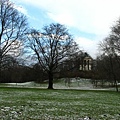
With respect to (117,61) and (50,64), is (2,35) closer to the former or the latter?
(50,64)

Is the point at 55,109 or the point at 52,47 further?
the point at 52,47

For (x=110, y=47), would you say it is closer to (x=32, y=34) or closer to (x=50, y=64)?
(x=50, y=64)

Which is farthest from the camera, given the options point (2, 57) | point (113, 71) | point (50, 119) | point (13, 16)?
point (113, 71)

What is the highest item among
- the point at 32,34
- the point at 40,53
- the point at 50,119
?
the point at 32,34

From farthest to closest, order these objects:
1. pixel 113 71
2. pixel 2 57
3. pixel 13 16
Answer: pixel 113 71
pixel 13 16
pixel 2 57

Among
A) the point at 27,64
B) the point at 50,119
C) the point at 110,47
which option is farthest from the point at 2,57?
the point at 50,119

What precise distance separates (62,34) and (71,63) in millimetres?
6134

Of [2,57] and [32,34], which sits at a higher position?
[32,34]

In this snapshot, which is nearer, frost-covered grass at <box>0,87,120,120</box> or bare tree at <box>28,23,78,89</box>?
frost-covered grass at <box>0,87,120,120</box>

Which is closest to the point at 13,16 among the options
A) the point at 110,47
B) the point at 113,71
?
the point at 110,47

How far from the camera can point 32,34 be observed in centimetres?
4962

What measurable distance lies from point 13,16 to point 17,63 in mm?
8646

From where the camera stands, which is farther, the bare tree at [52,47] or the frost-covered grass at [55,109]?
the bare tree at [52,47]

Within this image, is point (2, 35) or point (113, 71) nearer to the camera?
Answer: point (2, 35)
